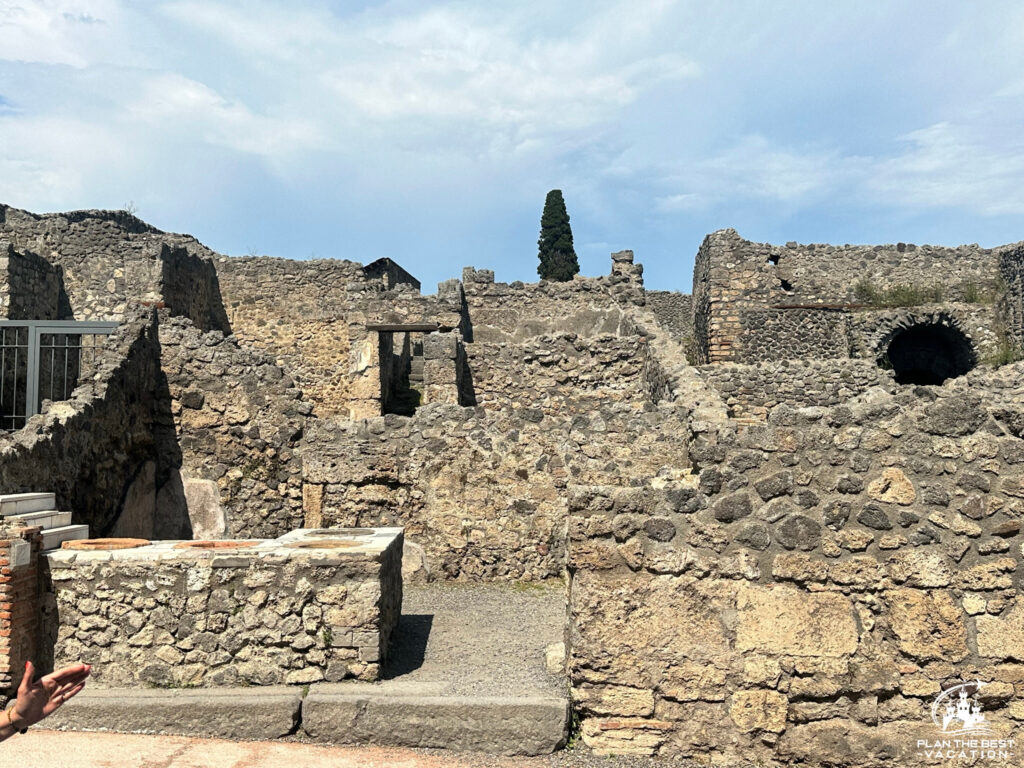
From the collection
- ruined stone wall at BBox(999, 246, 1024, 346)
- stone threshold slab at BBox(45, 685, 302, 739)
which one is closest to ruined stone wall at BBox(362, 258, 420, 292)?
ruined stone wall at BBox(999, 246, 1024, 346)

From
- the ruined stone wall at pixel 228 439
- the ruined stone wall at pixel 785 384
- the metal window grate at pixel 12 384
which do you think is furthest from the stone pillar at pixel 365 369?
the ruined stone wall at pixel 785 384

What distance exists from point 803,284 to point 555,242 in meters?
20.1

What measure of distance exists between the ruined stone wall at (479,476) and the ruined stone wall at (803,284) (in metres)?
10.5

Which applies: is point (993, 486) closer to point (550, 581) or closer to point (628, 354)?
point (550, 581)

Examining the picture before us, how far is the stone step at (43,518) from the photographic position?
477cm

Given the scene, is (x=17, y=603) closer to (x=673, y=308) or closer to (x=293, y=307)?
(x=293, y=307)

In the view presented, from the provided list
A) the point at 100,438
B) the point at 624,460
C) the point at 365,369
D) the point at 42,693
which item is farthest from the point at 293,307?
the point at 42,693

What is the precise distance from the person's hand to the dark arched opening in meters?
19.4

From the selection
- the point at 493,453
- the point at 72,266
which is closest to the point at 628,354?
the point at 493,453

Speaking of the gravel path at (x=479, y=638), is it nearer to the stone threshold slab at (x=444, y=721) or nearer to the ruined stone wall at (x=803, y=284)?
the stone threshold slab at (x=444, y=721)

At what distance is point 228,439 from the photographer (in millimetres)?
8602

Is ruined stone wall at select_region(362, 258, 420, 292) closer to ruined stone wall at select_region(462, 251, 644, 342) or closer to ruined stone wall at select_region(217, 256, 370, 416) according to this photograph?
ruined stone wall at select_region(217, 256, 370, 416)

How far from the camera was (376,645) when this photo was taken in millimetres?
4742

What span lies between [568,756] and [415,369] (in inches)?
502
